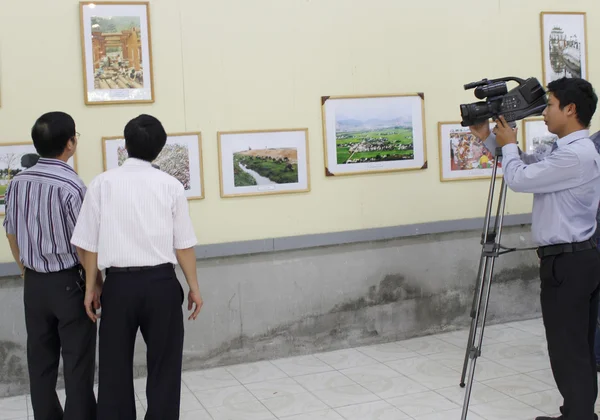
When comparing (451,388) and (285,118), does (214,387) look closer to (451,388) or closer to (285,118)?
(451,388)

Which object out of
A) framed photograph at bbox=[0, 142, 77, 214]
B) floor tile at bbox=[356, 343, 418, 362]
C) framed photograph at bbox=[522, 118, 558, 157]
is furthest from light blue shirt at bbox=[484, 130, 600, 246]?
framed photograph at bbox=[0, 142, 77, 214]

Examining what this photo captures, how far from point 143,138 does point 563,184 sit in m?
1.91

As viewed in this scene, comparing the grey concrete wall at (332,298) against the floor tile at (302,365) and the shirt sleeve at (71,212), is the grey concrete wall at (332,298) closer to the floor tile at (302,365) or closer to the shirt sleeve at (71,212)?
the floor tile at (302,365)

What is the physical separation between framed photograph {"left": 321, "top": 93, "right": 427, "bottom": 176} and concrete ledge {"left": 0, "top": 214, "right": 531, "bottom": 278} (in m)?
0.43

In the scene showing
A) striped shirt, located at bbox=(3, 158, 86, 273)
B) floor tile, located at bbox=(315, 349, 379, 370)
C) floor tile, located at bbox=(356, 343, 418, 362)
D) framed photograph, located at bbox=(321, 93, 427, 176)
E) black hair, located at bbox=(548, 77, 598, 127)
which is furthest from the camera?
framed photograph, located at bbox=(321, 93, 427, 176)

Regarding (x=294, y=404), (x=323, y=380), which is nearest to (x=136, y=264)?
(x=294, y=404)

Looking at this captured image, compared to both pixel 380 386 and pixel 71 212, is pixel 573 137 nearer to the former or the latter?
pixel 380 386

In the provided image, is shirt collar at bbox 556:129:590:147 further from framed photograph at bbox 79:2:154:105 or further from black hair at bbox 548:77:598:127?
framed photograph at bbox 79:2:154:105

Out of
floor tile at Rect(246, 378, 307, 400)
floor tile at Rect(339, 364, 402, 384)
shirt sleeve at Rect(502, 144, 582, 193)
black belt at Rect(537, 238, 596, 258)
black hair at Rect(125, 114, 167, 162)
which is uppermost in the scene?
black hair at Rect(125, 114, 167, 162)

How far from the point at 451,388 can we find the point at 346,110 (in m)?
1.98

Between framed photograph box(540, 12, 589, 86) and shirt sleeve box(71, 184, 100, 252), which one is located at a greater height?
framed photograph box(540, 12, 589, 86)

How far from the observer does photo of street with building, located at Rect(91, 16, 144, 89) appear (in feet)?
14.0

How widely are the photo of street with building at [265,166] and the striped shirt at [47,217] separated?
158 cm

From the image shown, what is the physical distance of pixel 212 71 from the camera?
4508 mm
